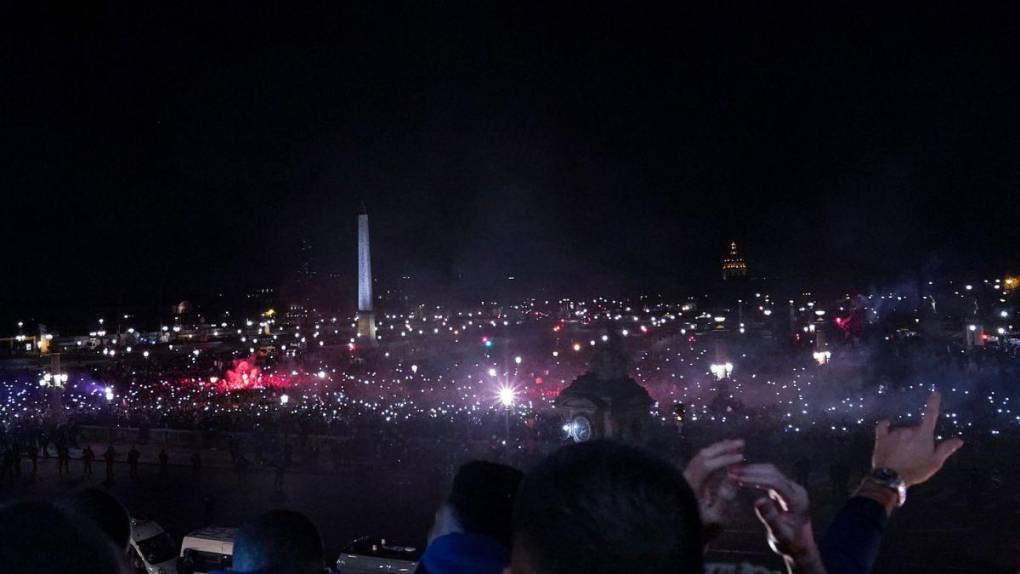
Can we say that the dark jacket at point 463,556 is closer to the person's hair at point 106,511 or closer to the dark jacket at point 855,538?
the dark jacket at point 855,538

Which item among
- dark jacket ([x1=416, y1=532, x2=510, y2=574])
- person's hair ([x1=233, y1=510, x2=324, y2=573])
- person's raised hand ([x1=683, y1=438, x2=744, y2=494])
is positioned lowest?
person's hair ([x1=233, y1=510, x2=324, y2=573])

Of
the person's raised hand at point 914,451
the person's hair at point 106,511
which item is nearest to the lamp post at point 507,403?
the person's hair at point 106,511

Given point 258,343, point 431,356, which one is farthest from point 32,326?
point 431,356

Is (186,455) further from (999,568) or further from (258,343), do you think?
(258,343)

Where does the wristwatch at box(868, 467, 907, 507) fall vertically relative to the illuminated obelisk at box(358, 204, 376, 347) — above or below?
below

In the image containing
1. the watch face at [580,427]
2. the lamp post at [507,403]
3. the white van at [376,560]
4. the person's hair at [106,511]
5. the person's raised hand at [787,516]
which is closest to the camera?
the person's raised hand at [787,516]

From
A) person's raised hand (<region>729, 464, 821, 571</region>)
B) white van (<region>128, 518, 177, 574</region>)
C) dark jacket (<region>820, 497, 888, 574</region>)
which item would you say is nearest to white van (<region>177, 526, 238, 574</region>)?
white van (<region>128, 518, 177, 574</region>)

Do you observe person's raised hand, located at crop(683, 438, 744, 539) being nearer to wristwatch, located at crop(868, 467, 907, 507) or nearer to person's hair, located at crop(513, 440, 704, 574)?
wristwatch, located at crop(868, 467, 907, 507)
